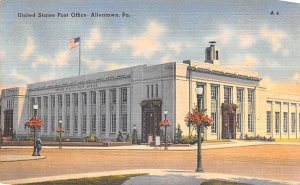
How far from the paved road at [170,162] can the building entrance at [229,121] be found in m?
0.64

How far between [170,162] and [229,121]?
2.51 meters

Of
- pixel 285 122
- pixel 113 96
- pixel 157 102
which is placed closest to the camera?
pixel 157 102

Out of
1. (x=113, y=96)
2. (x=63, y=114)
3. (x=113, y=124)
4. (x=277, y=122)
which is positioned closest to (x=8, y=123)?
(x=63, y=114)

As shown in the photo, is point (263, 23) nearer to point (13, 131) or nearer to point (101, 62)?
point (101, 62)

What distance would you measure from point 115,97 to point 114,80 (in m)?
0.87

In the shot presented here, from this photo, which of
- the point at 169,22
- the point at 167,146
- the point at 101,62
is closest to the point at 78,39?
the point at 101,62

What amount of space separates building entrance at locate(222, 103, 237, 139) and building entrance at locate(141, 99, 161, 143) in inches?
74.2

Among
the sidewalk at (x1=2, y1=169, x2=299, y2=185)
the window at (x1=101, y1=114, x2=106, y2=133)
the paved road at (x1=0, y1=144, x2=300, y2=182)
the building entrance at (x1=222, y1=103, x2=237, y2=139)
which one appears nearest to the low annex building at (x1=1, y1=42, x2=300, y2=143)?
the building entrance at (x1=222, y1=103, x2=237, y2=139)

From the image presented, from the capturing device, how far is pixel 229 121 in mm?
19531

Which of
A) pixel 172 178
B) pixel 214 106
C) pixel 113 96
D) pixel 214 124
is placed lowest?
pixel 172 178

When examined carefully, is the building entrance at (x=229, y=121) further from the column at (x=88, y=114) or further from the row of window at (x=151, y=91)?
the column at (x=88, y=114)

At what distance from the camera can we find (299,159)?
18469 mm

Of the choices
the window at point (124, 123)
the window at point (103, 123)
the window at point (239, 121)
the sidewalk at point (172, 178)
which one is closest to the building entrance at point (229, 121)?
the window at point (239, 121)

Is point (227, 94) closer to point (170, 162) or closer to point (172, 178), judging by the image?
point (170, 162)
